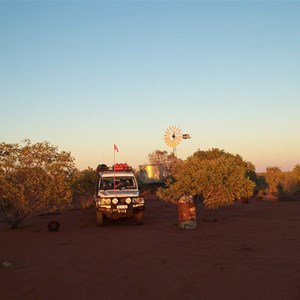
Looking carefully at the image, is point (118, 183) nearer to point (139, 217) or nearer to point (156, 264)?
point (139, 217)

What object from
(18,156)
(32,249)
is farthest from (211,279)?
(18,156)

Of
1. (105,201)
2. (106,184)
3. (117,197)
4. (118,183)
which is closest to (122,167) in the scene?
(118,183)

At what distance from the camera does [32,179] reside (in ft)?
45.4

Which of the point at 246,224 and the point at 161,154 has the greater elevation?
the point at 161,154

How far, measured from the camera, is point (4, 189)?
43.7 feet

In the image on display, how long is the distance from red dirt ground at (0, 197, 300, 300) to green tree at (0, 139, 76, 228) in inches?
66.3

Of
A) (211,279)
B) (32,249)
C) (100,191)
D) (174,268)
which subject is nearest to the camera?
(211,279)

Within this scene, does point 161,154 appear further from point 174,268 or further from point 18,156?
point 174,268

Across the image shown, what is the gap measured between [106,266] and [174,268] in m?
1.43

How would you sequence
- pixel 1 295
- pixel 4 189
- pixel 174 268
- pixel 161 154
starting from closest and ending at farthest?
pixel 1 295, pixel 174 268, pixel 4 189, pixel 161 154

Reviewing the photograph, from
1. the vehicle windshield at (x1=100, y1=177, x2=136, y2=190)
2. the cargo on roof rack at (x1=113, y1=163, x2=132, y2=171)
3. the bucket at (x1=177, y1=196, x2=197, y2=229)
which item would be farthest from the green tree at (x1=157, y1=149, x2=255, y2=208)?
the cargo on roof rack at (x1=113, y1=163, x2=132, y2=171)

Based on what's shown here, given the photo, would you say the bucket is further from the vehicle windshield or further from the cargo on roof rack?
the cargo on roof rack

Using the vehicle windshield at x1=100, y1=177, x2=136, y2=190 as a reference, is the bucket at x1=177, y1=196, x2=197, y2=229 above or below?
below

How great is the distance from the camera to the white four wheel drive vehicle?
1391 centimetres
